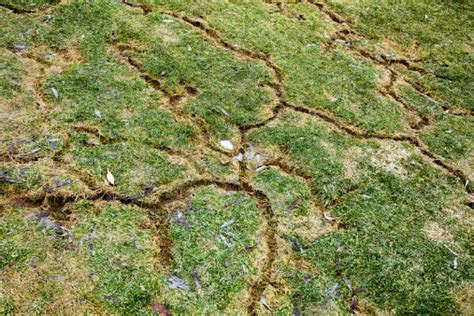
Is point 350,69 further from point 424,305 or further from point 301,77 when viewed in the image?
point 424,305

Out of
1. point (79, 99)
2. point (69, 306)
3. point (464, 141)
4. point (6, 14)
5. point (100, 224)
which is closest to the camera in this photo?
point (69, 306)

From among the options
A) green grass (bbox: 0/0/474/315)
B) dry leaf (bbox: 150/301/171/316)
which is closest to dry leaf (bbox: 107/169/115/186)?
green grass (bbox: 0/0/474/315)

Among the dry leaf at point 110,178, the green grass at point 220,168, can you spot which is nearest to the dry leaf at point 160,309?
the green grass at point 220,168

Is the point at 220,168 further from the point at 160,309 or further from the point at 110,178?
the point at 160,309

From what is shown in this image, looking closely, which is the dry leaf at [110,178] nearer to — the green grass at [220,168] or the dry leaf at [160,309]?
the green grass at [220,168]

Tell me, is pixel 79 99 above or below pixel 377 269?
above

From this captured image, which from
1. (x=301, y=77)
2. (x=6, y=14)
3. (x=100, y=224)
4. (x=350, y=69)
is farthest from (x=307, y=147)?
(x=6, y=14)

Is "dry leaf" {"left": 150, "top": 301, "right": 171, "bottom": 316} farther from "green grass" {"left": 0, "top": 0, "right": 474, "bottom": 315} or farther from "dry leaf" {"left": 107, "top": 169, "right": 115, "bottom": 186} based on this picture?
"dry leaf" {"left": 107, "top": 169, "right": 115, "bottom": 186}

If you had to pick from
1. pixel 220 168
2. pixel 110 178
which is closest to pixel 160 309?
pixel 110 178

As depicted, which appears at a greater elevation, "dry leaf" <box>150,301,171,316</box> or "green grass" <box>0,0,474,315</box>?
"green grass" <box>0,0,474,315</box>
